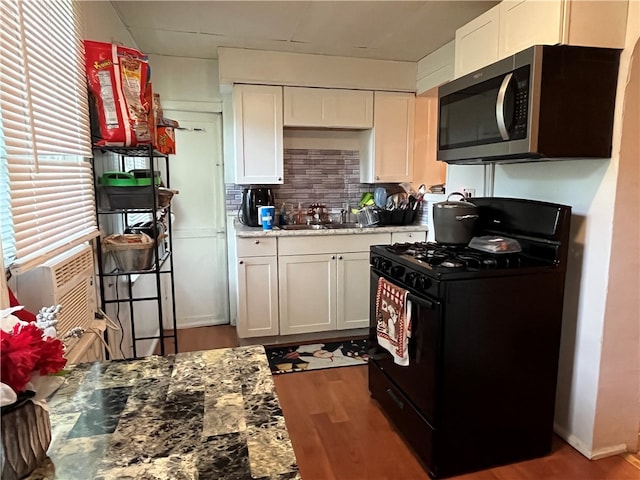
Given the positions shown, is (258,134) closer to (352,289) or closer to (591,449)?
(352,289)

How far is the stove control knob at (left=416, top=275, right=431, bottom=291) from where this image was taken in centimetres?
183

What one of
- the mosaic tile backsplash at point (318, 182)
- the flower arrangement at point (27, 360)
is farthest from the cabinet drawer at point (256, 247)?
the flower arrangement at point (27, 360)

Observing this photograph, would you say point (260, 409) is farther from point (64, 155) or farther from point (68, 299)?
point (64, 155)

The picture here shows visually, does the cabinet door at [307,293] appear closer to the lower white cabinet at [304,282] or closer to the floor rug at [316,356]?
the lower white cabinet at [304,282]

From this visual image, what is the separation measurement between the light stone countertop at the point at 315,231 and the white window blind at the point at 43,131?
133cm

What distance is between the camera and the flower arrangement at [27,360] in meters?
0.68

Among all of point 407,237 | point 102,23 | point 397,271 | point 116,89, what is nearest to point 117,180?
point 116,89

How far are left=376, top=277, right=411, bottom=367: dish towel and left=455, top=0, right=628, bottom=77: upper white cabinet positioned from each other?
4.16ft

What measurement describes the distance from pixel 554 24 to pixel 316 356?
250 centimetres

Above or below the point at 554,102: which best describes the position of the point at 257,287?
below

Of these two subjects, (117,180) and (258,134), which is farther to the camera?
(258,134)

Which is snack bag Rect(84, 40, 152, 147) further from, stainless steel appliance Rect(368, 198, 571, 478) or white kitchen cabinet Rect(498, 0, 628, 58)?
white kitchen cabinet Rect(498, 0, 628, 58)

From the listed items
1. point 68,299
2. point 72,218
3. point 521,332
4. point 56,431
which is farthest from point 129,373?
point 521,332

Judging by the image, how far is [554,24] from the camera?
5.78 ft
